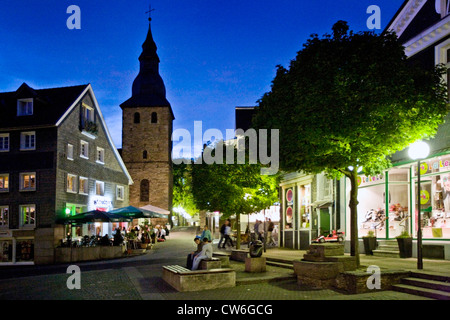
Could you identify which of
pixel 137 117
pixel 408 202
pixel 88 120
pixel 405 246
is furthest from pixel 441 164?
pixel 137 117

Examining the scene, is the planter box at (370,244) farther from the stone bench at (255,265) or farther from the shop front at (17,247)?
the shop front at (17,247)

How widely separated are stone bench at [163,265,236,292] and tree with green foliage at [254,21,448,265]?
3.57m

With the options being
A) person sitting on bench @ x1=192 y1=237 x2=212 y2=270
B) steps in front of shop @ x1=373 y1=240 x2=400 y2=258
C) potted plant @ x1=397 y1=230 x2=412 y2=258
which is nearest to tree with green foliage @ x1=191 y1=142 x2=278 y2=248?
steps in front of shop @ x1=373 y1=240 x2=400 y2=258

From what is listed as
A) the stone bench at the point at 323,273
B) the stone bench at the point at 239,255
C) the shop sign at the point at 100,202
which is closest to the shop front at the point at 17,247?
the shop sign at the point at 100,202

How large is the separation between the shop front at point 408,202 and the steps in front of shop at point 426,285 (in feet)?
17.1

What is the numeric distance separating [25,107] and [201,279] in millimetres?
26463

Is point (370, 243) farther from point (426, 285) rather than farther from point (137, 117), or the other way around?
point (137, 117)

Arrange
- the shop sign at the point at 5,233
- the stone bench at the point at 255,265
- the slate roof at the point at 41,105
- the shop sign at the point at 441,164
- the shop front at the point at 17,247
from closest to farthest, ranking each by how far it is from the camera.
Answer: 1. the stone bench at the point at 255,265
2. the shop sign at the point at 441,164
3. the shop front at the point at 17,247
4. the shop sign at the point at 5,233
5. the slate roof at the point at 41,105

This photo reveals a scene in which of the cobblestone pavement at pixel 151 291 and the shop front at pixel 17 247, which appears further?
the shop front at pixel 17 247

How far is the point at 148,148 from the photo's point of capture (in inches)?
2712

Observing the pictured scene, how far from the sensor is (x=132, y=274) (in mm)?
17516

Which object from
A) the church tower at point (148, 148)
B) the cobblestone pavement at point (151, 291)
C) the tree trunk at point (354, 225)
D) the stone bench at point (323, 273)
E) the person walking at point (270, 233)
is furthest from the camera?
the church tower at point (148, 148)

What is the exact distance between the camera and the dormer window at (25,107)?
34469mm
